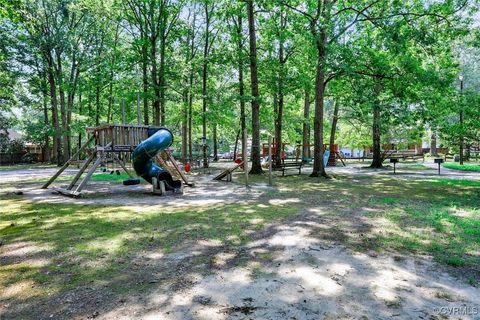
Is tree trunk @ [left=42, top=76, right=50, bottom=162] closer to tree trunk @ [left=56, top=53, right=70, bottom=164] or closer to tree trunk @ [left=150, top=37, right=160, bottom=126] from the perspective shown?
tree trunk @ [left=56, top=53, right=70, bottom=164]

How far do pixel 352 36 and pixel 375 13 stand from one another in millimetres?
2194

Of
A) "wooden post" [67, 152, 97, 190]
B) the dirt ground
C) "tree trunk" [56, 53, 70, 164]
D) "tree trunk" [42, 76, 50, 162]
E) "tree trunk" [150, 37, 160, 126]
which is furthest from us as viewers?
"tree trunk" [42, 76, 50, 162]

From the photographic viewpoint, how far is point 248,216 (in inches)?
293

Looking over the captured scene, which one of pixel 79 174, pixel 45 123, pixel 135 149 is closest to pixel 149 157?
pixel 135 149

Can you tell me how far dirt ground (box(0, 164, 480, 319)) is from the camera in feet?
10.1

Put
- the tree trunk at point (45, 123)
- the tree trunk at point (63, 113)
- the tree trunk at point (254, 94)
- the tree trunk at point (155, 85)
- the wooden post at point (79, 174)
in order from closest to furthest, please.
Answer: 1. the wooden post at point (79, 174)
2. the tree trunk at point (254, 94)
3. the tree trunk at point (155, 85)
4. the tree trunk at point (63, 113)
5. the tree trunk at point (45, 123)

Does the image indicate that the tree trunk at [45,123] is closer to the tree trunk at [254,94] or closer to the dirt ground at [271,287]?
the tree trunk at [254,94]

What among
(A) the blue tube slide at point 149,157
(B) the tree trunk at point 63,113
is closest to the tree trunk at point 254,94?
(A) the blue tube slide at point 149,157

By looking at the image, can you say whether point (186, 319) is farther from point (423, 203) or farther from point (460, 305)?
point (423, 203)

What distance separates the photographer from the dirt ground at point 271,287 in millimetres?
3068

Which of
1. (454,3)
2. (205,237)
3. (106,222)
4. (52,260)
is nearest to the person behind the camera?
(52,260)

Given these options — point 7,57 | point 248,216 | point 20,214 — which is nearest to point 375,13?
point 248,216

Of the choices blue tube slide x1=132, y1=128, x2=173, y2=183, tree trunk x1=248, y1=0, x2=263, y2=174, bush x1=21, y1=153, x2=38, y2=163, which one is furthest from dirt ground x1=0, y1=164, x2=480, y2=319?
bush x1=21, y1=153, x2=38, y2=163

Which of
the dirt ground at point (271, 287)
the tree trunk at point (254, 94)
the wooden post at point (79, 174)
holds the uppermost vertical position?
the tree trunk at point (254, 94)
